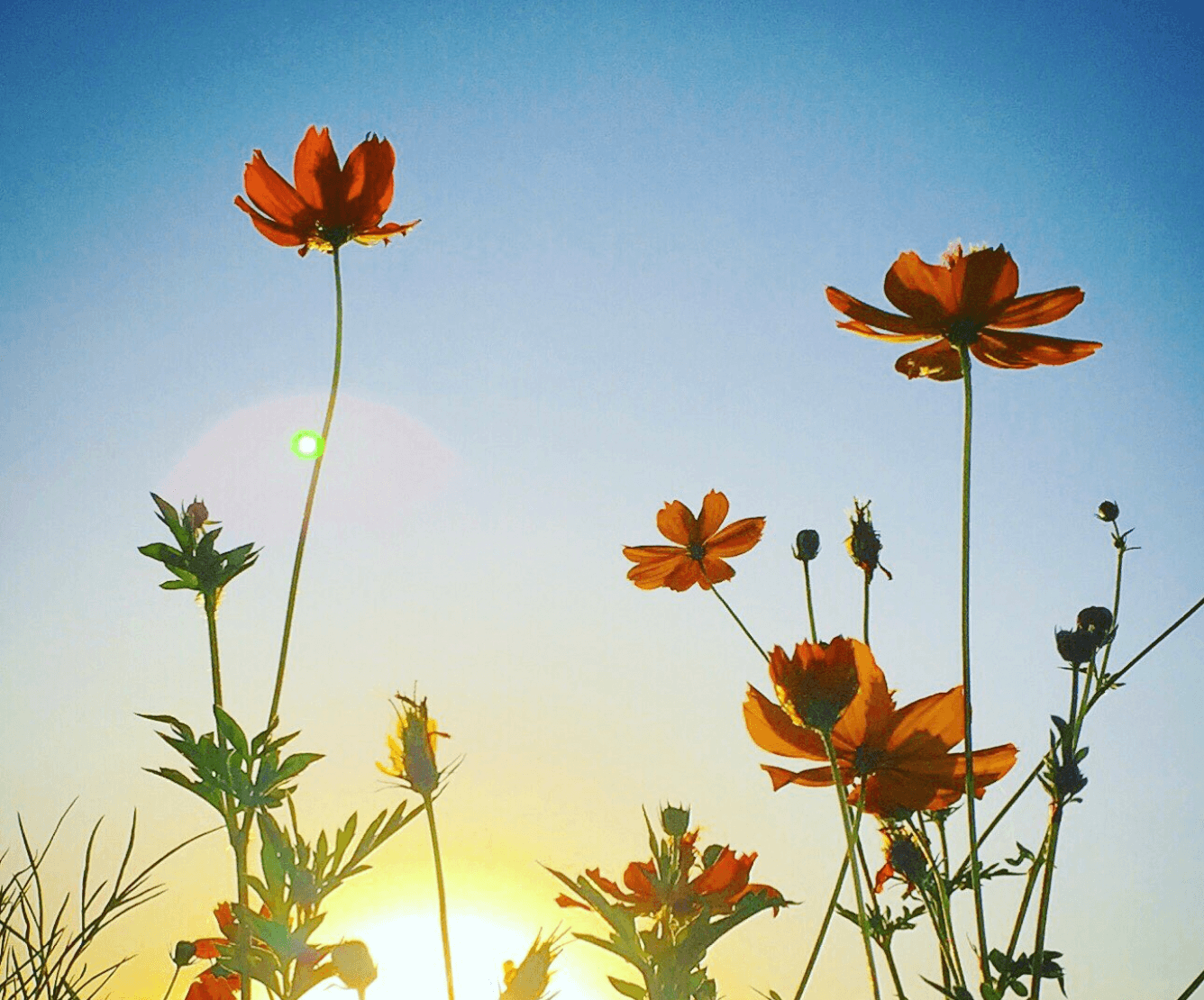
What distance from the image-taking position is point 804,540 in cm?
249

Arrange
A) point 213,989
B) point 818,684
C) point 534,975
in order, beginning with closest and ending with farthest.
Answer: point 534,975 < point 818,684 < point 213,989

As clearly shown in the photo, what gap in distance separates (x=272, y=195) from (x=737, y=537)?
1817 mm

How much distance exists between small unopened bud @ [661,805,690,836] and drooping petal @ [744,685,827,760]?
173mm

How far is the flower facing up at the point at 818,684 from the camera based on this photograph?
46.5 inches

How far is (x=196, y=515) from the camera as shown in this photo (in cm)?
138

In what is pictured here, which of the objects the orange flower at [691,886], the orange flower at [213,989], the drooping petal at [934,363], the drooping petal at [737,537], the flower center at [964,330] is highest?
the drooping petal at [737,537]

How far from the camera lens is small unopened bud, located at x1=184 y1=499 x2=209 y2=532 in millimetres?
1360

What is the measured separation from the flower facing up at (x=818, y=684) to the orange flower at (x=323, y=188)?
1.13 meters

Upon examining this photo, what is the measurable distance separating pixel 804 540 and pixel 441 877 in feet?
5.13

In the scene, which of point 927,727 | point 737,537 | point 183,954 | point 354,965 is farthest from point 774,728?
point 737,537

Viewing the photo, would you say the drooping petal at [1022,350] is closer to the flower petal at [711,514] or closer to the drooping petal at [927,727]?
the drooping petal at [927,727]

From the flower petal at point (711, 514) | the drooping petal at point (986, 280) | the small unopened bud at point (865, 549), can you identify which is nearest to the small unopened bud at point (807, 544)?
the small unopened bud at point (865, 549)

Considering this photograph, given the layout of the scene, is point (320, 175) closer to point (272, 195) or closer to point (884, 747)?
point (272, 195)

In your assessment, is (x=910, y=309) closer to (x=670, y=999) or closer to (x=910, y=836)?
(x=910, y=836)
